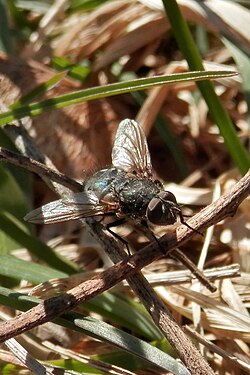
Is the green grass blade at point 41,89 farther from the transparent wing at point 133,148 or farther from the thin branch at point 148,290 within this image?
the thin branch at point 148,290

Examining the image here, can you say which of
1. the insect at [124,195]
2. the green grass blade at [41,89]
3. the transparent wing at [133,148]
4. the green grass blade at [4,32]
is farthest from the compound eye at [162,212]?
the green grass blade at [4,32]

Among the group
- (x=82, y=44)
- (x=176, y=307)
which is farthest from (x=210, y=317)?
(x=82, y=44)

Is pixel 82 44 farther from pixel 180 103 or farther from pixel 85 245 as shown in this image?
pixel 85 245

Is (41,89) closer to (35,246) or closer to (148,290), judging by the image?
(35,246)

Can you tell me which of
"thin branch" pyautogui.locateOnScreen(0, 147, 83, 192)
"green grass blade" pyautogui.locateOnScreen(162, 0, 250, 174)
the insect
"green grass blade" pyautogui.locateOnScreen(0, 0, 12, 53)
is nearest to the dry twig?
the insect

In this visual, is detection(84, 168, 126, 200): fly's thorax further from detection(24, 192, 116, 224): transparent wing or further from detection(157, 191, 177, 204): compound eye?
detection(157, 191, 177, 204): compound eye
